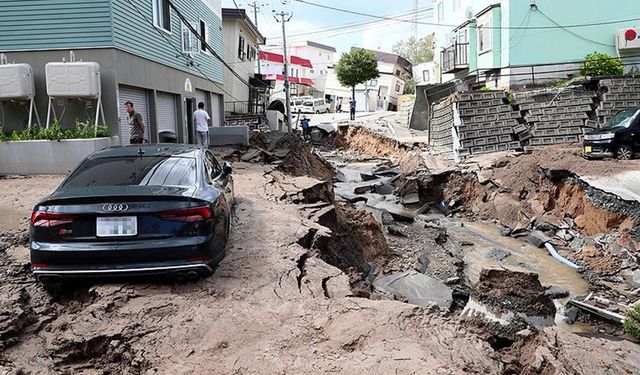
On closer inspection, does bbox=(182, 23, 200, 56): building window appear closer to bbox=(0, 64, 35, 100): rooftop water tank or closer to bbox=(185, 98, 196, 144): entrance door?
bbox=(185, 98, 196, 144): entrance door

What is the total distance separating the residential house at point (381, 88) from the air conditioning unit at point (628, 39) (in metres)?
36.5

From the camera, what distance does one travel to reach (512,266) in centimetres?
1090

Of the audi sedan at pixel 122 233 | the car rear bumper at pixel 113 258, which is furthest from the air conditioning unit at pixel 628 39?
the car rear bumper at pixel 113 258

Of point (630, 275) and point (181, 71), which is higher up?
point (181, 71)

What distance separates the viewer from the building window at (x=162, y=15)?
50.1 ft

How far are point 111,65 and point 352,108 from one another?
29.3 metres

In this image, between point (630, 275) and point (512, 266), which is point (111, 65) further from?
point (630, 275)

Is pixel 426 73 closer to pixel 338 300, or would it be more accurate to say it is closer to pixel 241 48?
pixel 241 48

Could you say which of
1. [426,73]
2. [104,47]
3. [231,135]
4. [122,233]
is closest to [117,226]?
[122,233]

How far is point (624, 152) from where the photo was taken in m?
15.1

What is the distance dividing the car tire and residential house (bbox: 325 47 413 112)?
44.3 meters

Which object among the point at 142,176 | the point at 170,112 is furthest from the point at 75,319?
the point at 170,112

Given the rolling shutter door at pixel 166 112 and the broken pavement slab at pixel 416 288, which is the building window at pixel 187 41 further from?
the broken pavement slab at pixel 416 288

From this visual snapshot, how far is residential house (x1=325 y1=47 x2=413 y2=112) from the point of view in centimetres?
6175
